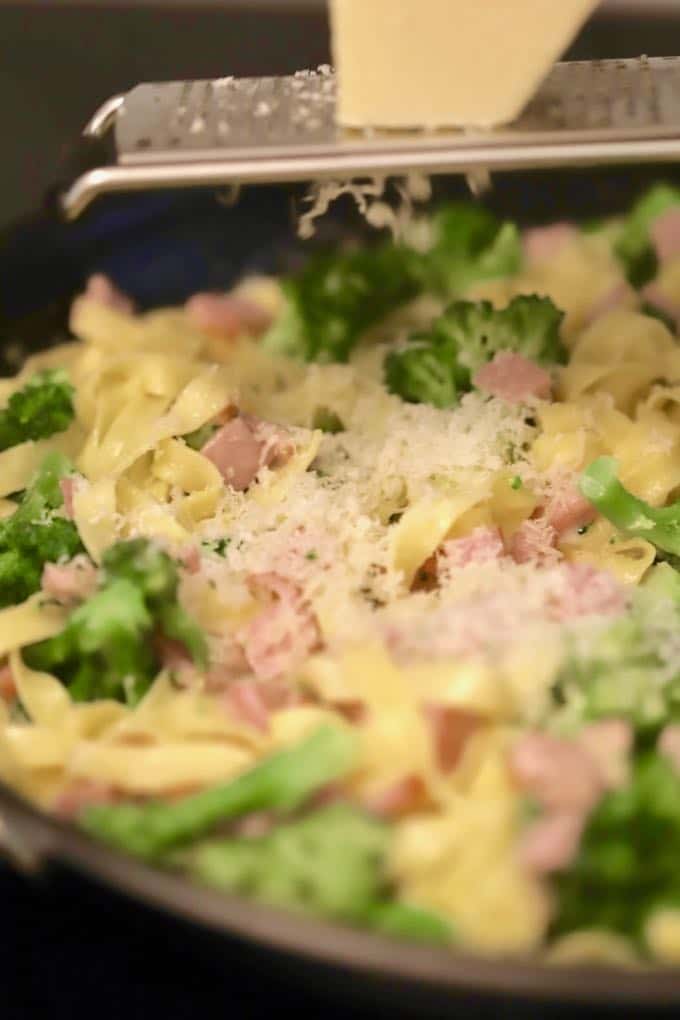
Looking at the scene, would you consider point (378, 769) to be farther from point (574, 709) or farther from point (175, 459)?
point (175, 459)

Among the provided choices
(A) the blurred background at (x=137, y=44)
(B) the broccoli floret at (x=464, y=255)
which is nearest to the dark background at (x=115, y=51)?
(A) the blurred background at (x=137, y=44)

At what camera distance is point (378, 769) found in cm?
122

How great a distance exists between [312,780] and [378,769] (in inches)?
2.9

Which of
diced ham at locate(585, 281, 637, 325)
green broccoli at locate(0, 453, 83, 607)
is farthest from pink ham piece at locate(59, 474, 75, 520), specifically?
diced ham at locate(585, 281, 637, 325)

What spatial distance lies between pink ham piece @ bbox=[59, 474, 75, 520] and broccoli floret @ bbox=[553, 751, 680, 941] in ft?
2.87

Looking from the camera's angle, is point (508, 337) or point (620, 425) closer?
point (620, 425)

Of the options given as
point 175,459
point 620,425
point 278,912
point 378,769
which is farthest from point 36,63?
point 278,912

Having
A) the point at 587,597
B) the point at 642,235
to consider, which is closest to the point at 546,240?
the point at 642,235

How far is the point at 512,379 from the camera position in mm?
1886

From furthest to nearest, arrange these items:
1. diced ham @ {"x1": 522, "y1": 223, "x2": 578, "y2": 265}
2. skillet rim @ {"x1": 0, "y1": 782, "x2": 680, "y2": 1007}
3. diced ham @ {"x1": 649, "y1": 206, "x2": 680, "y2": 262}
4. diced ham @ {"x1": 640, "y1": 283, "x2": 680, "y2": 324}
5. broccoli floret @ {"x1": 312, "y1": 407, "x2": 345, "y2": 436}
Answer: diced ham @ {"x1": 522, "y1": 223, "x2": 578, "y2": 265}, diced ham @ {"x1": 649, "y1": 206, "x2": 680, "y2": 262}, diced ham @ {"x1": 640, "y1": 283, "x2": 680, "y2": 324}, broccoli floret @ {"x1": 312, "y1": 407, "x2": 345, "y2": 436}, skillet rim @ {"x1": 0, "y1": 782, "x2": 680, "y2": 1007}

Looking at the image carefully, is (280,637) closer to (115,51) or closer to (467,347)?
(467,347)

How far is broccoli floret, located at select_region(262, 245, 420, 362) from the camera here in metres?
2.17

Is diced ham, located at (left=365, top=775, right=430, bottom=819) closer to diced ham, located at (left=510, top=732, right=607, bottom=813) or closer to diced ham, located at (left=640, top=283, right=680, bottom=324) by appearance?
diced ham, located at (left=510, top=732, right=607, bottom=813)

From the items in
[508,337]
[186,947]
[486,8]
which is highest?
[486,8]
